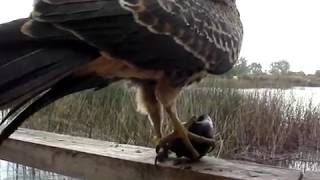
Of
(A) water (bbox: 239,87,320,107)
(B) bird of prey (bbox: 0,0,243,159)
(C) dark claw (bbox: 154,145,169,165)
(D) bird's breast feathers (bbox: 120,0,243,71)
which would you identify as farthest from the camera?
(A) water (bbox: 239,87,320,107)

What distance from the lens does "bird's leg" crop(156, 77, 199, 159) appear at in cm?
128

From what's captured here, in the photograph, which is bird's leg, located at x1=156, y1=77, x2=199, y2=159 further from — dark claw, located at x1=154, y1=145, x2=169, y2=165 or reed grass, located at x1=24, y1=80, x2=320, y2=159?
reed grass, located at x1=24, y1=80, x2=320, y2=159

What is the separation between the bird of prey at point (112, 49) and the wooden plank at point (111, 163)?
0.35 feet

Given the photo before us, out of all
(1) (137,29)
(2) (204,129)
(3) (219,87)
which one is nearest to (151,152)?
(2) (204,129)

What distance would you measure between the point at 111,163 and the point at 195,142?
262 mm

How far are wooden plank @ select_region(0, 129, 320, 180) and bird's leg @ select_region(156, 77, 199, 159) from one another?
0.06m

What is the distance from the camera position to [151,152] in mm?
1361

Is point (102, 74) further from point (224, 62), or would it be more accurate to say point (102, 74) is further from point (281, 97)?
point (281, 97)

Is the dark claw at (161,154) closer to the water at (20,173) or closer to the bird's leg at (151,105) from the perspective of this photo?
the bird's leg at (151,105)

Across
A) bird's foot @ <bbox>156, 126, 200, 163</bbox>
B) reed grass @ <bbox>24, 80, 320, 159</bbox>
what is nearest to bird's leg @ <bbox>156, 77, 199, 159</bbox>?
bird's foot @ <bbox>156, 126, 200, 163</bbox>

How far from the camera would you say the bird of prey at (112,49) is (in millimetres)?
917

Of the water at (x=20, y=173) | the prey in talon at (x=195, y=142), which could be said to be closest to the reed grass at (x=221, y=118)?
the water at (x=20, y=173)

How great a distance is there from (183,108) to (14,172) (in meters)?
2.02

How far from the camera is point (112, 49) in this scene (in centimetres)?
103
